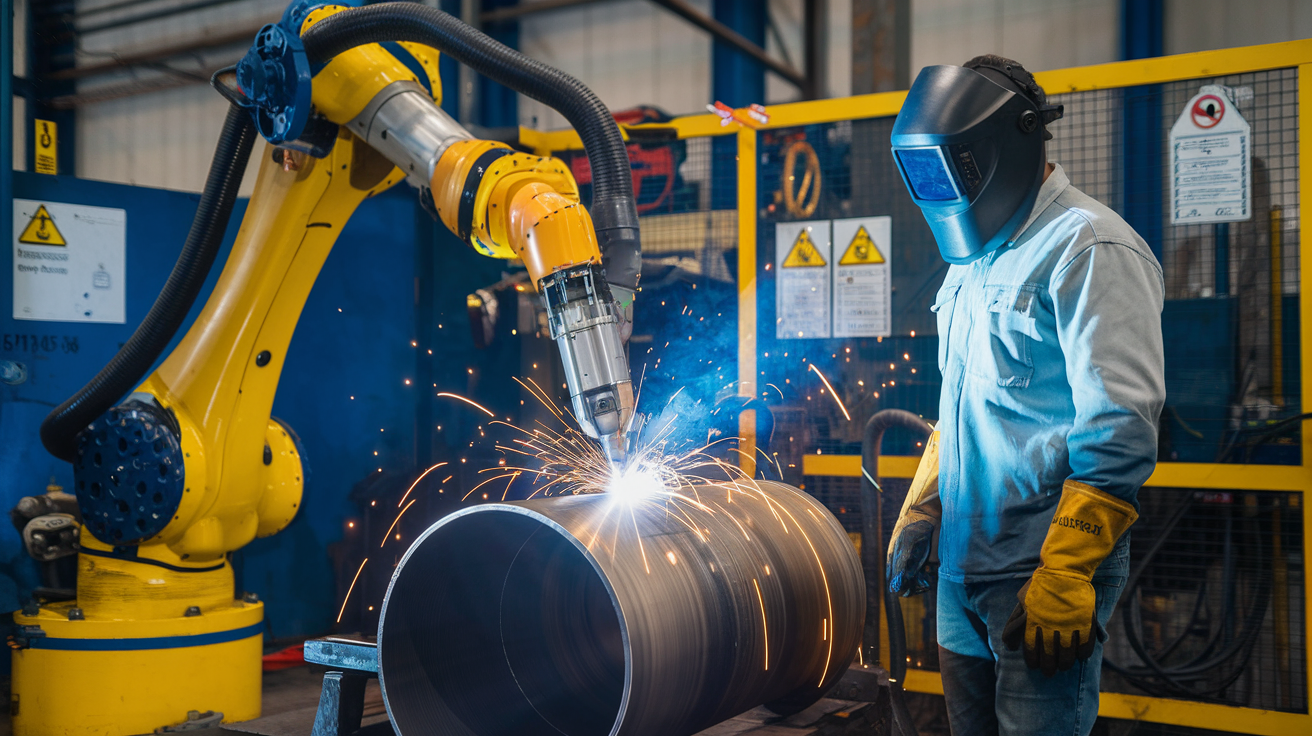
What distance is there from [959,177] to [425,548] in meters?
1.25

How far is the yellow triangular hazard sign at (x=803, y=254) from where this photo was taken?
3.83m

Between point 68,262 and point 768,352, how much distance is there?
95.3 inches

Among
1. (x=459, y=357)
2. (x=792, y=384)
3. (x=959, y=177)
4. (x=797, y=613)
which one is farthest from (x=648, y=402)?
(x=959, y=177)

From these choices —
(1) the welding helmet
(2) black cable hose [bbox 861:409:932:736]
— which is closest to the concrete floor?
(2) black cable hose [bbox 861:409:932:736]

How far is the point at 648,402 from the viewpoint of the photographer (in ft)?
13.1

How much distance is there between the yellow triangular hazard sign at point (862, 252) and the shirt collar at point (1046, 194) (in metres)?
1.80

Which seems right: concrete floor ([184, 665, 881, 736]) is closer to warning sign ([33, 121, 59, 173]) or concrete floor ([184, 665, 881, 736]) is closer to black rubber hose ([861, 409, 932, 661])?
black rubber hose ([861, 409, 932, 661])

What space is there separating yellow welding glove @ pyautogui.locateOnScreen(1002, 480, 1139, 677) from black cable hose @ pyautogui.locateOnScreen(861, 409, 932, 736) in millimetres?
1113

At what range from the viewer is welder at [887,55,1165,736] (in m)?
1.66

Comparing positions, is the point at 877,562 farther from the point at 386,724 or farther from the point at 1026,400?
the point at 386,724

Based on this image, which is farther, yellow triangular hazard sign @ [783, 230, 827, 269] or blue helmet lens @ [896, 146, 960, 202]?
yellow triangular hazard sign @ [783, 230, 827, 269]

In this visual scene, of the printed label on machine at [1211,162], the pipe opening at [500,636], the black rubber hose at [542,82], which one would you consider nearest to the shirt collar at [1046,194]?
the black rubber hose at [542,82]

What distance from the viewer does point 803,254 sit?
12.6 feet

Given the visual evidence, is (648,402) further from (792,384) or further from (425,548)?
(425,548)
